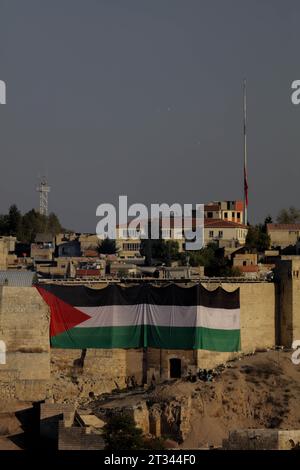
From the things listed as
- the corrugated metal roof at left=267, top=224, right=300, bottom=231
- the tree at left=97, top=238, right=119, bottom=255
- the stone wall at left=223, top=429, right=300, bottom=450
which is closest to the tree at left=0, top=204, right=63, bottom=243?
the tree at left=97, top=238, right=119, bottom=255

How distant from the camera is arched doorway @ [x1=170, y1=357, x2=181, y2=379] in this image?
55.5m

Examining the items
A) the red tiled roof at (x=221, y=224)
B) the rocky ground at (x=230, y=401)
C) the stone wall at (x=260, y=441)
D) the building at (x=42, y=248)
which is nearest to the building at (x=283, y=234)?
the red tiled roof at (x=221, y=224)

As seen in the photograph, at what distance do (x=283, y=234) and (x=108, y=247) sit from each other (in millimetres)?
9564

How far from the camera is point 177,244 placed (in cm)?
8269

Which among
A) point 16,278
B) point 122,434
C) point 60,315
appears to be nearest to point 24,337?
point 60,315

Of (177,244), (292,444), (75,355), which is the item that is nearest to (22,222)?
(177,244)

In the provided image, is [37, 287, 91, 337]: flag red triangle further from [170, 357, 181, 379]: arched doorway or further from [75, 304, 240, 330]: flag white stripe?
[170, 357, 181, 379]: arched doorway

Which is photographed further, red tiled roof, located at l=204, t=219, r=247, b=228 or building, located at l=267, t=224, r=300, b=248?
red tiled roof, located at l=204, t=219, r=247, b=228

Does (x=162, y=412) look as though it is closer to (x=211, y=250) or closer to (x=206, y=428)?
(x=206, y=428)

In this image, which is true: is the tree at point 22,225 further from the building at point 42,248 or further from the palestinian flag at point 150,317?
the palestinian flag at point 150,317

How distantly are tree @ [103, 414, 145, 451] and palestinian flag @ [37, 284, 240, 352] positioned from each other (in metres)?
6.65

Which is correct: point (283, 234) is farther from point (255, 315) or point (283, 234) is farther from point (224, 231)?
point (255, 315)
